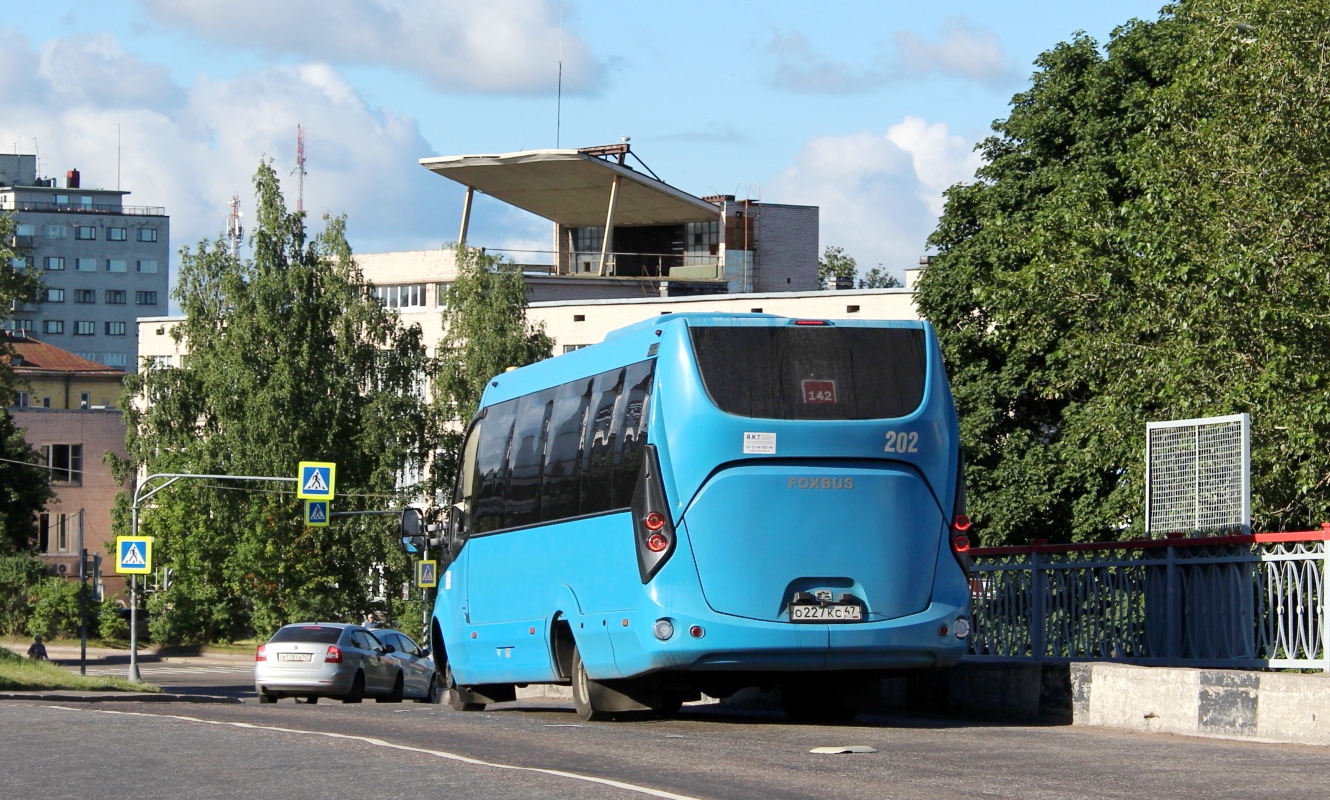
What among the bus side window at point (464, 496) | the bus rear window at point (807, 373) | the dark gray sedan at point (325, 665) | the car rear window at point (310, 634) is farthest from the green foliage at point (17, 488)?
the bus rear window at point (807, 373)

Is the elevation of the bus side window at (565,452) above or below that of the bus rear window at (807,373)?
below

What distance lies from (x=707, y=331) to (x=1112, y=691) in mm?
4156

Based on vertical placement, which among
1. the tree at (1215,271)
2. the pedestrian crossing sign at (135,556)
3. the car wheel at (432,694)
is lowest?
the car wheel at (432,694)

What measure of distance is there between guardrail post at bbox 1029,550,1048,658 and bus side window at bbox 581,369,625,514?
13.7ft

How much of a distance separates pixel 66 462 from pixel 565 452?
8996 cm

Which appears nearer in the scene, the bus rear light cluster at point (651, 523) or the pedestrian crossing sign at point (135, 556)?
the bus rear light cluster at point (651, 523)

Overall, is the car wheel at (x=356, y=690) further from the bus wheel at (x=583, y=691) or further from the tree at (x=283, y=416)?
the tree at (x=283, y=416)

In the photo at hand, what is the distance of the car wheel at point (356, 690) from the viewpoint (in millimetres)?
31141

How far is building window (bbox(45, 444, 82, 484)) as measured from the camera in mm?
100562

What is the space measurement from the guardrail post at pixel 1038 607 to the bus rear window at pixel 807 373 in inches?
118

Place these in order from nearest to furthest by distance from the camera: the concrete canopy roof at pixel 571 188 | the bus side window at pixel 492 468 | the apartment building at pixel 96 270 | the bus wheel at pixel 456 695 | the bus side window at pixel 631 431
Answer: the bus side window at pixel 631 431, the bus side window at pixel 492 468, the bus wheel at pixel 456 695, the concrete canopy roof at pixel 571 188, the apartment building at pixel 96 270

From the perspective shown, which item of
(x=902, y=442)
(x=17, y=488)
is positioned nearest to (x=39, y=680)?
(x=902, y=442)

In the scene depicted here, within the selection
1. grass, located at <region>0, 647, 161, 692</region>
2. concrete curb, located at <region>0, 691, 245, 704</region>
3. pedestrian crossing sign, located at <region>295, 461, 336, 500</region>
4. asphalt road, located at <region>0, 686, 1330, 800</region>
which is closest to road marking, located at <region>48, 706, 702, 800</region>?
asphalt road, located at <region>0, 686, 1330, 800</region>

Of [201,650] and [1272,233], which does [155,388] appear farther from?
[1272,233]
